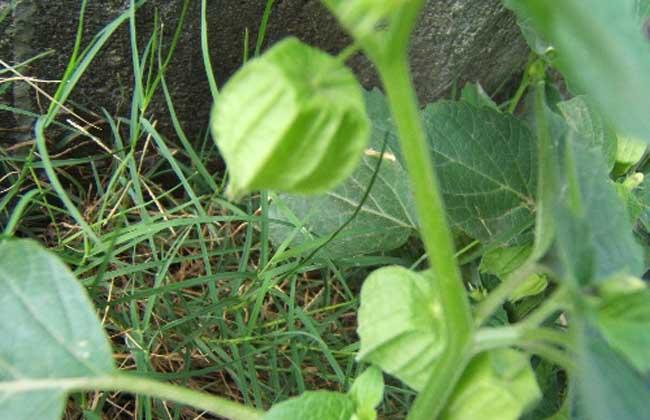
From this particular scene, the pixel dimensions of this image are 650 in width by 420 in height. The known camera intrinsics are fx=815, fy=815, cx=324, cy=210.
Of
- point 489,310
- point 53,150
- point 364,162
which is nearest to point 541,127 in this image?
point 489,310

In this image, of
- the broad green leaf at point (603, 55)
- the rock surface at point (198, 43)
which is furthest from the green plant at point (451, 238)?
the rock surface at point (198, 43)

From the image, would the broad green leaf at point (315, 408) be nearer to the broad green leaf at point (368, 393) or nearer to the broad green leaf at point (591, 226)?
the broad green leaf at point (368, 393)

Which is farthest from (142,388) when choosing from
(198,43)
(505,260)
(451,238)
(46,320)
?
(198,43)

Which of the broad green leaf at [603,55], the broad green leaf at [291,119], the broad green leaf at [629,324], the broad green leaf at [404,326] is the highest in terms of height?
the broad green leaf at [603,55]

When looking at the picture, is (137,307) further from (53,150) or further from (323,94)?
(323,94)

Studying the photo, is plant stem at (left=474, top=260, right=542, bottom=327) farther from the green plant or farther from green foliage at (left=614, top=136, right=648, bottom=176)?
green foliage at (left=614, top=136, right=648, bottom=176)

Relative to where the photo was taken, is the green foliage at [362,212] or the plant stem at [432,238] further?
the green foliage at [362,212]
